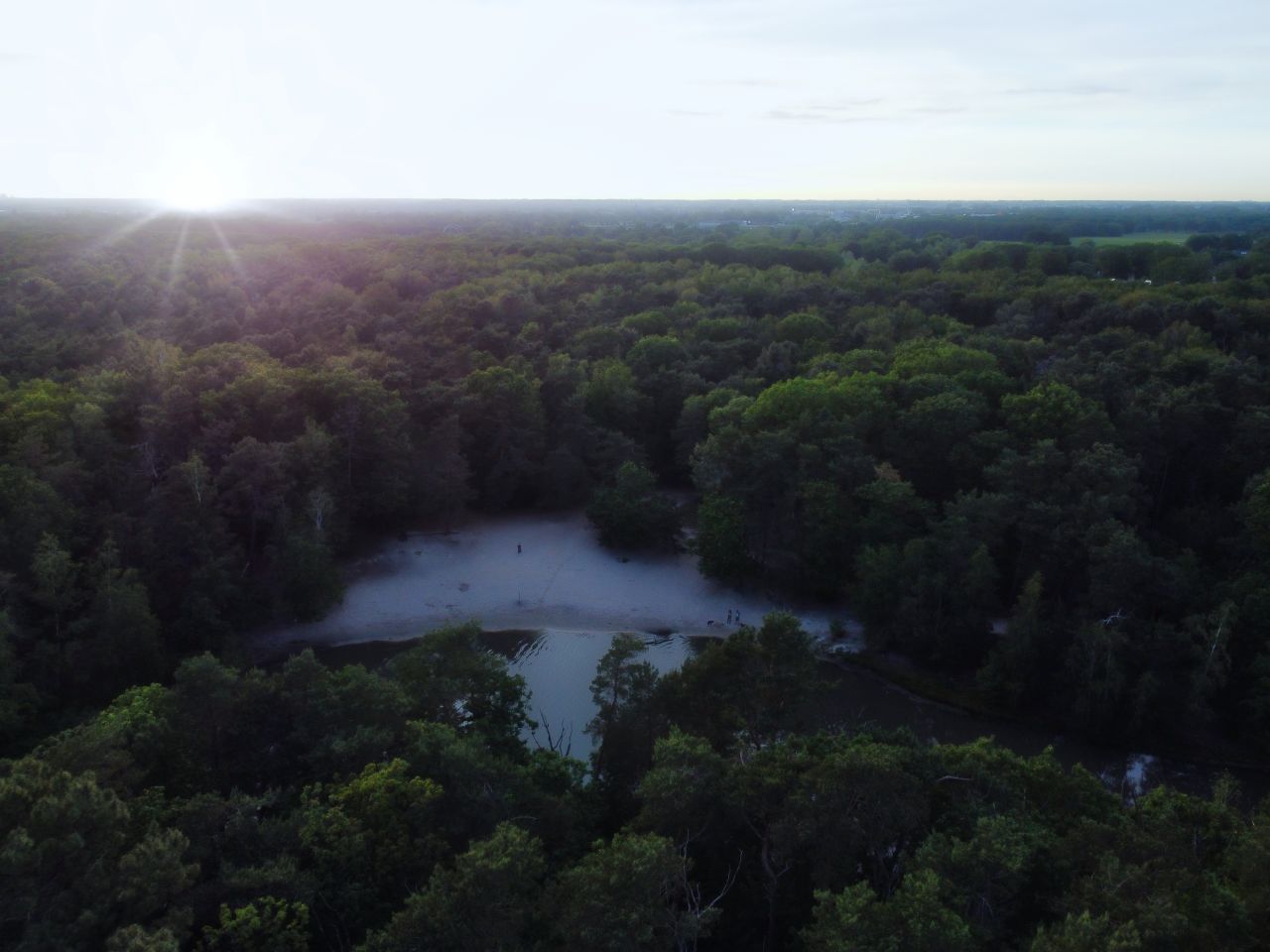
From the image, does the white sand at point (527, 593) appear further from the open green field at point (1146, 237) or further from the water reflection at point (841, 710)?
the open green field at point (1146, 237)

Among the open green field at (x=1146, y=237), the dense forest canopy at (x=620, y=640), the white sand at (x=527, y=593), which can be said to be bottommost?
the white sand at (x=527, y=593)

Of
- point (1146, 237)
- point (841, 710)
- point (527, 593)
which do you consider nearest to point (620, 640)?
point (841, 710)

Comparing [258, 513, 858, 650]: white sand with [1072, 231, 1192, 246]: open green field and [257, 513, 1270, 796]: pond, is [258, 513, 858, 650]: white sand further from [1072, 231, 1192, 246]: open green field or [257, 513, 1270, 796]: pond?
[1072, 231, 1192, 246]: open green field

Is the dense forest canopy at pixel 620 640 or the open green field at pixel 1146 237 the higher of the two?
the open green field at pixel 1146 237

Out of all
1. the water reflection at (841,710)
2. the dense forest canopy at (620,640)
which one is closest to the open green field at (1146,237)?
the dense forest canopy at (620,640)

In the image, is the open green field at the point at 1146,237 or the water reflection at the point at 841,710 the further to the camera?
the open green field at the point at 1146,237

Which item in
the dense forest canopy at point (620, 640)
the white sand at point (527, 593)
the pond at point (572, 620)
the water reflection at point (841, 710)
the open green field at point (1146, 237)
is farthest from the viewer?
the open green field at point (1146, 237)

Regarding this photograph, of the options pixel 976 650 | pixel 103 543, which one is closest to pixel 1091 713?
pixel 976 650

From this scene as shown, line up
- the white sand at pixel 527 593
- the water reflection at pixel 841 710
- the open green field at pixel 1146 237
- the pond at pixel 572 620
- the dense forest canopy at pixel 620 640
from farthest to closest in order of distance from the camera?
1. the open green field at pixel 1146 237
2. the white sand at pixel 527 593
3. the pond at pixel 572 620
4. the water reflection at pixel 841 710
5. the dense forest canopy at pixel 620 640
